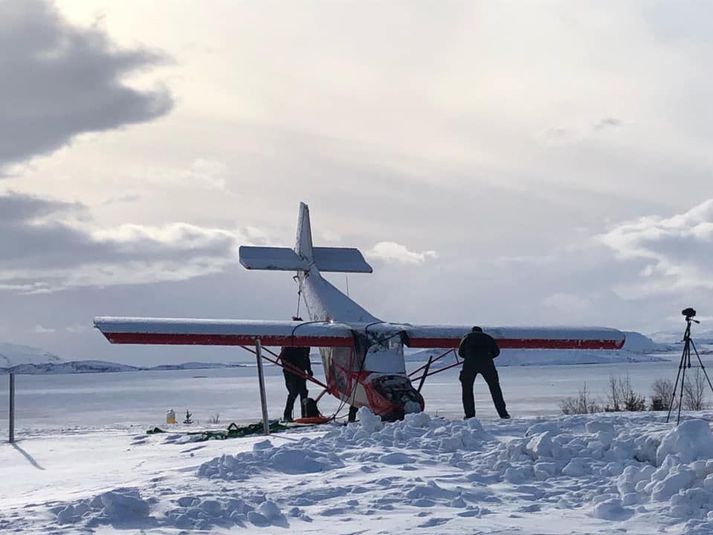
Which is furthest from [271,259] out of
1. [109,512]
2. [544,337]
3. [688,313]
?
[109,512]

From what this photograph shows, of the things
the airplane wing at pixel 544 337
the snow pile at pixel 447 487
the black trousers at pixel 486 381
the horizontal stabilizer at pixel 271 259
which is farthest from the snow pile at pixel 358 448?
the horizontal stabilizer at pixel 271 259

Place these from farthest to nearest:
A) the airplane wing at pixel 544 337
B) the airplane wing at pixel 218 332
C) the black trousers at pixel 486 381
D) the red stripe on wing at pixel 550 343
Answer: the red stripe on wing at pixel 550 343 < the airplane wing at pixel 544 337 < the airplane wing at pixel 218 332 < the black trousers at pixel 486 381

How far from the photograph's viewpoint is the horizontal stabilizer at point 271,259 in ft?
71.1

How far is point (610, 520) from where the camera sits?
5.53 meters

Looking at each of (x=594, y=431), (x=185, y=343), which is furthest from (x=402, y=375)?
(x=594, y=431)

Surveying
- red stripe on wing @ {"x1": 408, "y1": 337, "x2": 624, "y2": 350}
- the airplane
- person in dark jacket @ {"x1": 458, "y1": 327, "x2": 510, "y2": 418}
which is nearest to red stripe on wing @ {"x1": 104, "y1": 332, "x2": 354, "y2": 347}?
the airplane

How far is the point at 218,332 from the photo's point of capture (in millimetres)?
16562

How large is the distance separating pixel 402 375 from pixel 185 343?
4319mm

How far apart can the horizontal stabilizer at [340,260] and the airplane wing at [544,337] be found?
17.0ft

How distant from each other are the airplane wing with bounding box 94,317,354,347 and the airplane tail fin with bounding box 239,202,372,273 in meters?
4.98

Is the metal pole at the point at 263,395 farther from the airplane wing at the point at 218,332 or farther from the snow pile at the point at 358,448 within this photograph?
the airplane wing at the point at 218,332

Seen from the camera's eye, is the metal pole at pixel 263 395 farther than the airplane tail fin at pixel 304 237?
No

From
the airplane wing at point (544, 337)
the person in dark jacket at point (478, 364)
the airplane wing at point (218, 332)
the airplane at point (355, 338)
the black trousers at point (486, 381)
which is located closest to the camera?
the black trousers at point (486, 381)

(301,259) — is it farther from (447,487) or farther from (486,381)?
(447,487)
